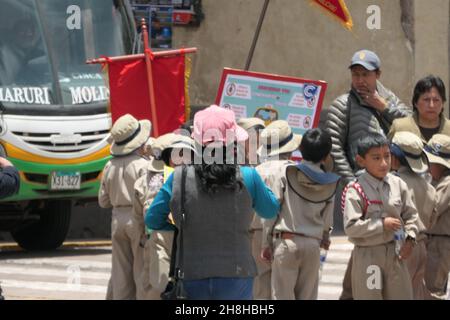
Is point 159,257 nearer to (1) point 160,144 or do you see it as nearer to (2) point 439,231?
(1) point 160,144

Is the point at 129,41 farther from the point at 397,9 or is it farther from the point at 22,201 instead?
the point at 397,9

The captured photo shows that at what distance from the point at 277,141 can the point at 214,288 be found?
3267 millimetres

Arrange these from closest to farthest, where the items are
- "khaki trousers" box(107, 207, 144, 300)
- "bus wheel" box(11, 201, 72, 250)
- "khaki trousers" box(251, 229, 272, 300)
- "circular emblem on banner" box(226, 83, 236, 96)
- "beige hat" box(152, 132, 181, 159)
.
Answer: "beige hat" box(152, 132, 181, 159)
"khaki trousers" box(251, 229, 272, 300)
"khaki trousers" box(107, 207, 144, 300)
"circular emblem on banner" box(226, 83, 236, 96)
"bus wheel" box(11, 201, 72, 250)

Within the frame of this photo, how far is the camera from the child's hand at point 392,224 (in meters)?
9.83

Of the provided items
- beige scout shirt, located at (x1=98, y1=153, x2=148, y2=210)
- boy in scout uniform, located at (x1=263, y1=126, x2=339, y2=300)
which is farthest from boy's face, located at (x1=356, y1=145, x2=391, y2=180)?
beige scout shirt, located at (x1=98, y1=153, x2=148, y2=210)

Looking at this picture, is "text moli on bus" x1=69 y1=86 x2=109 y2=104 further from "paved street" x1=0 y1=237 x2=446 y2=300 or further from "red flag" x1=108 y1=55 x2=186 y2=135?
"paved street" x1=0 y1=237 x2=446 y2=300

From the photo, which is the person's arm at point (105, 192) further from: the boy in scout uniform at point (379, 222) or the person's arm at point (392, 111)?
the boy in scout uniform at point (379, 222)

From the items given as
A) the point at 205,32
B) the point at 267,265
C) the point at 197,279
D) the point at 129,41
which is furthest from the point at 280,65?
the point at 197,279

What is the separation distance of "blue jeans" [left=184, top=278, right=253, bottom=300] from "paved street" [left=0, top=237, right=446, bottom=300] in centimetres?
521

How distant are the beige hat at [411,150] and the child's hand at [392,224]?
70 centimetres

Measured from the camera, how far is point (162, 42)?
68.9 ft

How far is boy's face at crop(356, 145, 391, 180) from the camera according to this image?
9914 mm

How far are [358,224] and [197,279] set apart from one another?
77.9 inches

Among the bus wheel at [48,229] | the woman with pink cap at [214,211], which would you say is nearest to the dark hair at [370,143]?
the woman with pink cap at [214,211]
